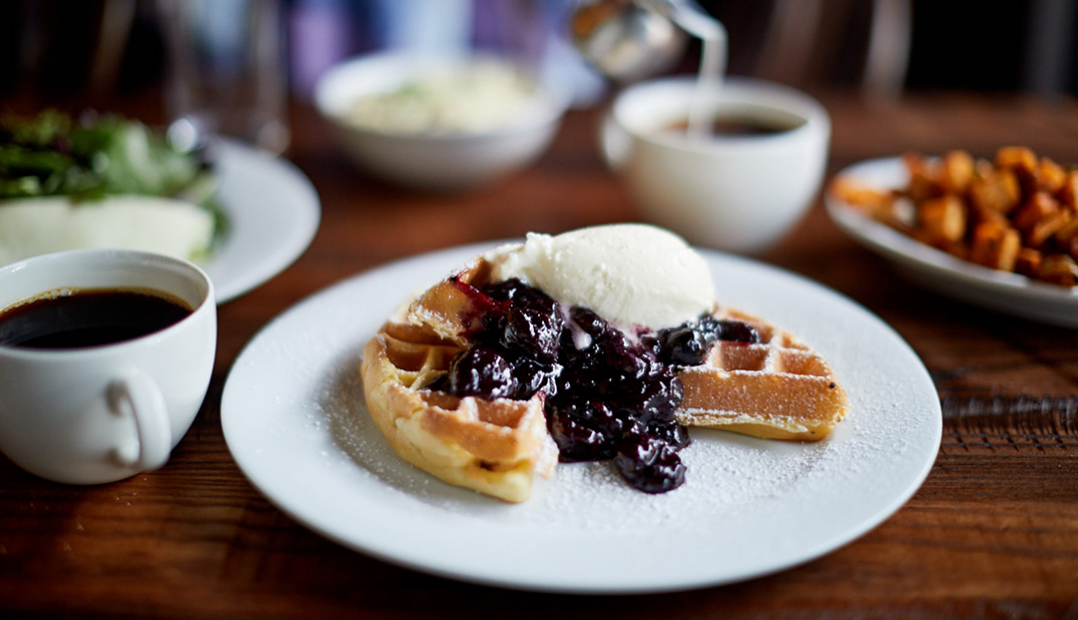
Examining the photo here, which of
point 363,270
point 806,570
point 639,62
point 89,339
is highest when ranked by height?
point 639,62

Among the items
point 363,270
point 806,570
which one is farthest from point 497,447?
point 363,270

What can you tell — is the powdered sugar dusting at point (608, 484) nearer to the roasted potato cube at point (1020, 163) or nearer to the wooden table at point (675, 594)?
the wooden table at point (675, 594)

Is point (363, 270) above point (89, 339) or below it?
below

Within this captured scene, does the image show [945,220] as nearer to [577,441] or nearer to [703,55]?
[703,55]

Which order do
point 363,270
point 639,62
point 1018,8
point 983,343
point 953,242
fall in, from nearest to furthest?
point 983,343, point 953,242, point 363,270, point 639,62, point 1018,8

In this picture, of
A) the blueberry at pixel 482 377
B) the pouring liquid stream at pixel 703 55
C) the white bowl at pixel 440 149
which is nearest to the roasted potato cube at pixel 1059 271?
the pouring liquid stream at pixel 703 55

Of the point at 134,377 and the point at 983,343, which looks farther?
the point at 983,343

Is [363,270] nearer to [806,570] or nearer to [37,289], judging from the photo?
[37,289]

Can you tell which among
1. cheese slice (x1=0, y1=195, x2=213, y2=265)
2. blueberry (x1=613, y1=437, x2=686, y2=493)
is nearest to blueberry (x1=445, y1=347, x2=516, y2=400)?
blueberry (x1=613, y1=437, x2=686, y2=493)
